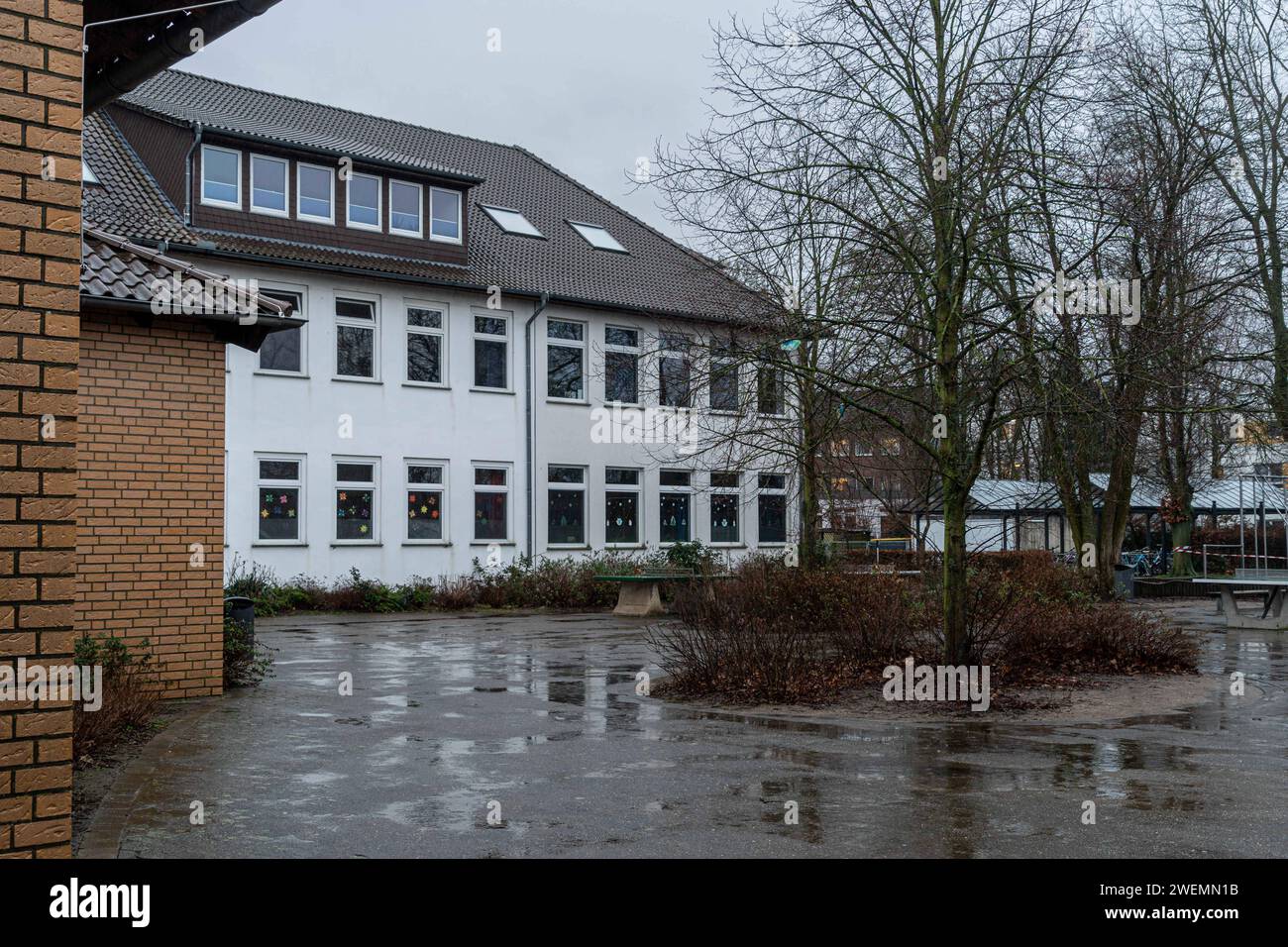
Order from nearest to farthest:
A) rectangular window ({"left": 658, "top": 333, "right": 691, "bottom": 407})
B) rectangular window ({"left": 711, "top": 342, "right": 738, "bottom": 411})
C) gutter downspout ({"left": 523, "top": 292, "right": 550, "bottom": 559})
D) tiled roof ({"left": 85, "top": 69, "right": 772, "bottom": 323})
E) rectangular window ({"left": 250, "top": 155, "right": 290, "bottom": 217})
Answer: rectangular window ({"left": 711, "top": 342, "right": 738, "bottom": 411}) → rectangular window ({"left": 658, "top": 333, "right": 691, "bottom": 407}) → tiled roof ({"left": 85, "top": 69, "right": 772, "bottom": 323}) → rectangular window ({"left": 250, "top": 155, "right": 290, "bottom": 217}) → gutter downspout ({"left": 523, "top": 292, "right": 550, "bottom": 559})

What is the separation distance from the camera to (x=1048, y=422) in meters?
16.4

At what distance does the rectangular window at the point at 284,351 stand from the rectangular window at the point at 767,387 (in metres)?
13.8

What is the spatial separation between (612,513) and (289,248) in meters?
10.7

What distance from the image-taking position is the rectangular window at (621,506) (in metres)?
34.2

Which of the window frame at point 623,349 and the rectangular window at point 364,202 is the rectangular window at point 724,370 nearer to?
the rectangular window at point 364,202

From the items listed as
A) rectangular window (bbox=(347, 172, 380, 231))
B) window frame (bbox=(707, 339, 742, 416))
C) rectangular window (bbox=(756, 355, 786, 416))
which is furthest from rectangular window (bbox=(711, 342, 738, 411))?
rectangular window (bbox=(347, 172, 380, 231))

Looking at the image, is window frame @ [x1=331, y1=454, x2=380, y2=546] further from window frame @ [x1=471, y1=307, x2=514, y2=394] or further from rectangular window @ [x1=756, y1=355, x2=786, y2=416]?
rectangular window @ [x1=756, y1=355, x2=786, y2=416]

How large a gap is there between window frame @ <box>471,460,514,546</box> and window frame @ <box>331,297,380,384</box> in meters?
3.34

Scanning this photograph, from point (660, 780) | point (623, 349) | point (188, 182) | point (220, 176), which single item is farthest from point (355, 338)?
point (660, 780)

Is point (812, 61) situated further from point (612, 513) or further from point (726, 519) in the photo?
point (726, 519)

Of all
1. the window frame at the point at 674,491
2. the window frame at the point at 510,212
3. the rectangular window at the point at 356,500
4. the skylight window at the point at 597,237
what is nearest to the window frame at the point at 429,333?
A: the rectangular window at the point at 356,500

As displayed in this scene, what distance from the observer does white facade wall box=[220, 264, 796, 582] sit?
2775cm

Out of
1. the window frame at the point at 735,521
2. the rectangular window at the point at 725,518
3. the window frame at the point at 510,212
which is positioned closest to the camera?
the window frame at the point at 510,212
